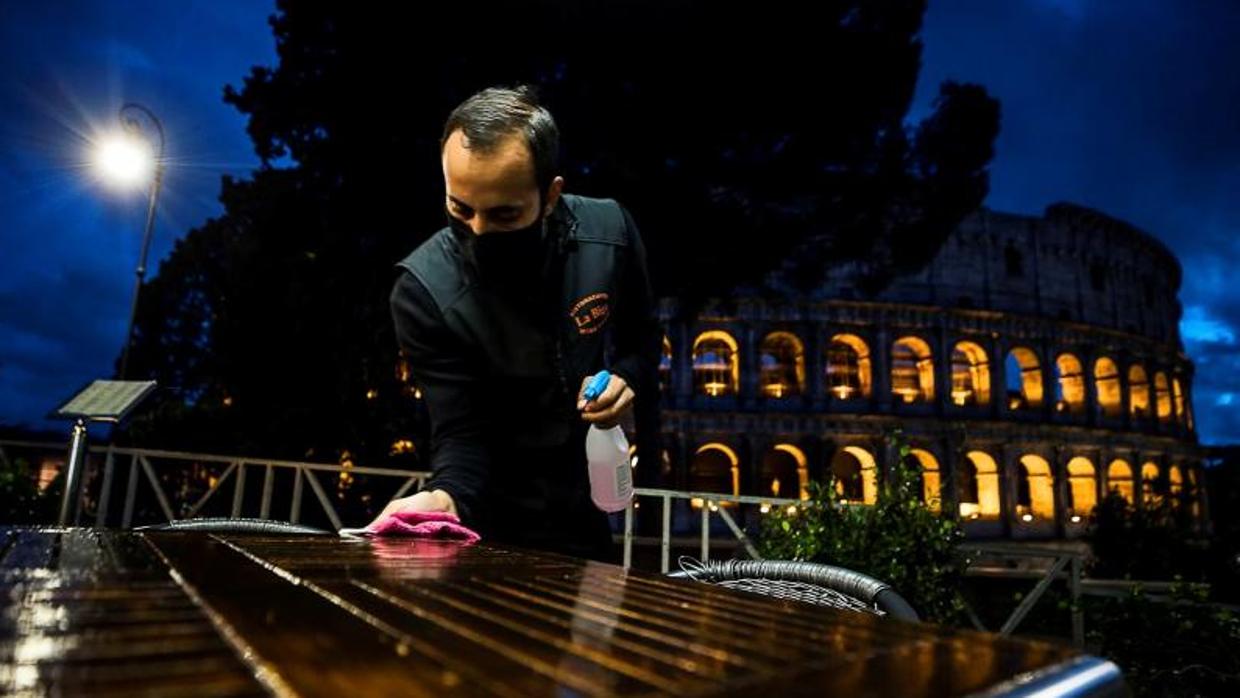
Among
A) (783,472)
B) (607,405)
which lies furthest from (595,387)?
(783,472)

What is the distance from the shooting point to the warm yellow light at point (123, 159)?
10.2m

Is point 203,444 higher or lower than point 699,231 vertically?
lower

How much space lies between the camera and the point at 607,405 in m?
1.85

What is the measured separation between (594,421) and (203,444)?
9791 mm

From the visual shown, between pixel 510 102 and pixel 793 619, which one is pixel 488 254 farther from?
pixel 793 619

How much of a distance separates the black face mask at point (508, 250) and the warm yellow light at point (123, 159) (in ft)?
35.8

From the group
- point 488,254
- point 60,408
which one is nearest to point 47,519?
point 60,408

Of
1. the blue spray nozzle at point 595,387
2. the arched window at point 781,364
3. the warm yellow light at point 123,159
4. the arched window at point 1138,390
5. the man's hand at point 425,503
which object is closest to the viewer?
the man's hand at point 425,503

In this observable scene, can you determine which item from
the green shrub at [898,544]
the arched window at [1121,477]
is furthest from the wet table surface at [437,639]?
the arched window at [1121,477]

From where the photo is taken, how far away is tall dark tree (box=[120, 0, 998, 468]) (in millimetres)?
8906

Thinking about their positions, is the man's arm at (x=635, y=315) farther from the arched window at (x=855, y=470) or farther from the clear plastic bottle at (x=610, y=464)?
the arched window at (x=855, y=470)

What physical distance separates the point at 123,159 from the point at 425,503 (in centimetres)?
1135

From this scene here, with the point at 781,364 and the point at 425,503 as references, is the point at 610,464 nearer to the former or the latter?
the point at 425,503

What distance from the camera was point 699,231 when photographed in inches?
413
